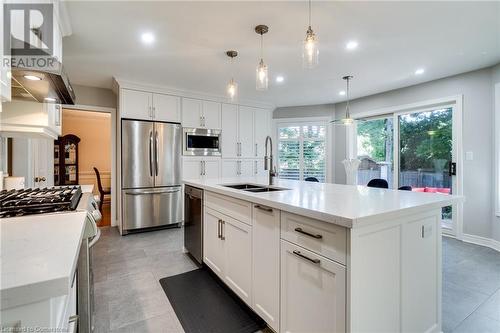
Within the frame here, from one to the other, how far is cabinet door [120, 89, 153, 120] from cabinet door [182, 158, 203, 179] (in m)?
0.99

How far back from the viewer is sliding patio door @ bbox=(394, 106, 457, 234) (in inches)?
152

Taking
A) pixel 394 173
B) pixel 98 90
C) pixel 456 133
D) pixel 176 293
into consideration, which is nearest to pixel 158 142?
pixel 98 90

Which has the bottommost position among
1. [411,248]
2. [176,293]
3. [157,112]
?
[176,293]

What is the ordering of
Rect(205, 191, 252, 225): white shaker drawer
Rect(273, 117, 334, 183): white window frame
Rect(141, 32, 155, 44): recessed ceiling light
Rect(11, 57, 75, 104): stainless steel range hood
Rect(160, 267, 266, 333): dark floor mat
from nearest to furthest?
Rect(11, 57, 75, 104): stainless steel range hood
Rect(160, 267, 266, 333): dark floor mat
Rect(205, 191, 252, 225): white shaker drawer
Rect(141, 32, 155, 44): recessed ceiling light
Rect(273, 117, 334, 183): white window frame

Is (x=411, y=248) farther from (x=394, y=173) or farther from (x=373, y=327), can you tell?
(x=394, y=173)

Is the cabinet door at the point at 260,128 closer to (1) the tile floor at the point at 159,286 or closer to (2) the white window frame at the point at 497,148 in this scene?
(1) the tile floor at the point at 159,286

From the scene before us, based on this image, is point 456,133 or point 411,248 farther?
point 456,133

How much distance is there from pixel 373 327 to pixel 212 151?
393 cm

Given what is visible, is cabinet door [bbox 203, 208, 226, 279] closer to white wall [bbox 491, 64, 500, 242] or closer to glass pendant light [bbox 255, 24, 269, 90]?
glass pendant light [bbox 255, 24, 269, 90]

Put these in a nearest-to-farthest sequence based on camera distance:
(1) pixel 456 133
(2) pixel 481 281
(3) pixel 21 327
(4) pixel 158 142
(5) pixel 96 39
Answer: (3) pixel 21 327 → (2) pixel 481 281 → (5) pixel 96 39 → (1) pixel 456 133 → (4) pixel 158 142

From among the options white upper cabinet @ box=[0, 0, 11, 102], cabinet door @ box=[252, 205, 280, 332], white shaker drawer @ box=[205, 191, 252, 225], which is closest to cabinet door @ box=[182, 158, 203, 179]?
white shaker drawer @ box=[205, 191, 252, 225]

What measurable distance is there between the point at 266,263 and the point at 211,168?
329 centimetres

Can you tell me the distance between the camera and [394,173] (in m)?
4.58

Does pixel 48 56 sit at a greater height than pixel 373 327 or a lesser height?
greater
